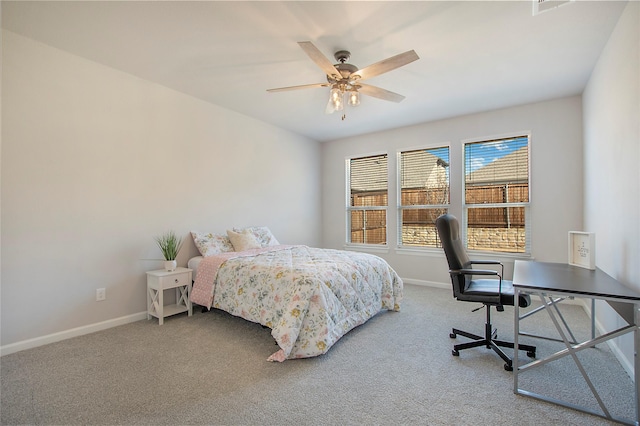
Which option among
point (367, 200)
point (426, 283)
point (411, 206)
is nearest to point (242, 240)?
point (367, 200)

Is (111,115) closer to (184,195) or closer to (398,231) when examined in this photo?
(184,195)

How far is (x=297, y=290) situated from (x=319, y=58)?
182 cm

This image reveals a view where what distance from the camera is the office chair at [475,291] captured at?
220 centimetres

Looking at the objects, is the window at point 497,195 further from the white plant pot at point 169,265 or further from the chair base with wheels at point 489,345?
the white plant pot at point 169,265

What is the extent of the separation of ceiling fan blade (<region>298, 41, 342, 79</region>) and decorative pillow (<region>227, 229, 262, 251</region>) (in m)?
2.26

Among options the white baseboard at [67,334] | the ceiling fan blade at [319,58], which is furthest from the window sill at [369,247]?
the white baseboard at [67,334]

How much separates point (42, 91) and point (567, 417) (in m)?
4.51

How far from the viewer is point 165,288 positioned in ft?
9.85

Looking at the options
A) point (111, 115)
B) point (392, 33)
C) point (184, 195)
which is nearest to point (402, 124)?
point (392, 33)

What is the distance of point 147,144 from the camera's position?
327 cm

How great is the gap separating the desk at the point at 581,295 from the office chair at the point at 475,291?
0.22m

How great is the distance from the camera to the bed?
7.60 ft

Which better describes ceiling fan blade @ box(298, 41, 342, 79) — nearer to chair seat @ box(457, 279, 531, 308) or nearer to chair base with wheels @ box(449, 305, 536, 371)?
chair seat @ box(457, 279, 531, 308)

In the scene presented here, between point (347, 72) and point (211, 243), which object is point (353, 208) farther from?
point (347, 72)
